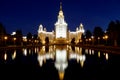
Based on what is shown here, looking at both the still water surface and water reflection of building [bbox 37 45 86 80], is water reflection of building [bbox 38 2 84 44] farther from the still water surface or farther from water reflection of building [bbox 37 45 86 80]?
the still water surface

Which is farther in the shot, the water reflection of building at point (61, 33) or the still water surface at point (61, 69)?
the water reflection of building at point (61, 33)

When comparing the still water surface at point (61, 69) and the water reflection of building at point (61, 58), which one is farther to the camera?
the water reflection of building at point (61, 58)

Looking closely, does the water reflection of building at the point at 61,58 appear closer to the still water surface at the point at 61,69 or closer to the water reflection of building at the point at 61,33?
the still water surface at the point at 61,69

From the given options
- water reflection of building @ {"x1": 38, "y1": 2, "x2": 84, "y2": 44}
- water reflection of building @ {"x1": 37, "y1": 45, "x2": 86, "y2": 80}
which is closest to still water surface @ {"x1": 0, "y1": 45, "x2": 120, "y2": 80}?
water reflection of building @ {"x1": 37, "y1": 45, "x2": 86, "y2": 80}

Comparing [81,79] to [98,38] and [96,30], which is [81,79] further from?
[96,30]

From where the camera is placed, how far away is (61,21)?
469 feet

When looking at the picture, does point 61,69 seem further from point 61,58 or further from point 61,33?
point 61,33

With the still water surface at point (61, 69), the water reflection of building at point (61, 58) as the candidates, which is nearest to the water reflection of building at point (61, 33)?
the water reflection of building at point (61, 58)

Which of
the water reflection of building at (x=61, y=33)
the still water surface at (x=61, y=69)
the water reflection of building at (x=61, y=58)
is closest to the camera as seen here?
the still water surface at (x=61, y=69)

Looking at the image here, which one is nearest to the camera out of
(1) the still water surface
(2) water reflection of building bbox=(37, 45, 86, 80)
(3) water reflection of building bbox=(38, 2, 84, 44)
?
(1) the still water surface

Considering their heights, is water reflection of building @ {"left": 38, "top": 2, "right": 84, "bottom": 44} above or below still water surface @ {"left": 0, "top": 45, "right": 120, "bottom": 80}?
above

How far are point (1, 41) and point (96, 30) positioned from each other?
28936 mm

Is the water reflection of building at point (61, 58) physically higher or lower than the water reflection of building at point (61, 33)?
lower

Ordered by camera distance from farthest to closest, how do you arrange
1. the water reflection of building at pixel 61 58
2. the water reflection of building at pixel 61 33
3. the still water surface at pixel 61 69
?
the water reflection of building at pixel 61 33
the water reflection of building at pixel 61 58
the still water surface at pixel 61 69
